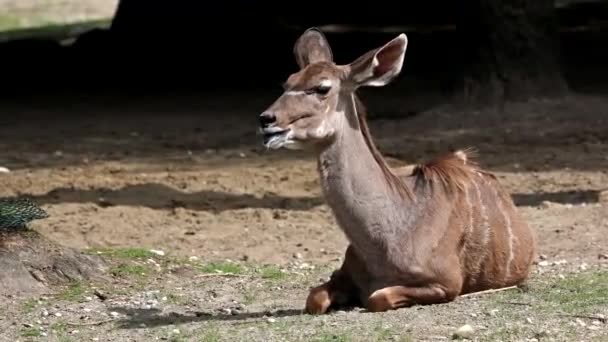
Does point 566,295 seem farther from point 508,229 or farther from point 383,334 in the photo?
point 383,334

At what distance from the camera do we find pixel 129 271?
8.87 m

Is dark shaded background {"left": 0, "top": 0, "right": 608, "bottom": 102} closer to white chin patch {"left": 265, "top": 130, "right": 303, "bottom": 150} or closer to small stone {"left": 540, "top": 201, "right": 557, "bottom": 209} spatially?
small stone {"left": 540, "top": 201, "right": 557, "bottom": 209}

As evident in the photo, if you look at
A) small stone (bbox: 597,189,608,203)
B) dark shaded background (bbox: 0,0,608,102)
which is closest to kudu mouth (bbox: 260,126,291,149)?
small stone (bbox: 597,189,608,203)

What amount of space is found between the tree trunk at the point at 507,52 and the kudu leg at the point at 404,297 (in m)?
7.82

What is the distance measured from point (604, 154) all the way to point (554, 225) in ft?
9.08

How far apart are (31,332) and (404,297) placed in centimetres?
193

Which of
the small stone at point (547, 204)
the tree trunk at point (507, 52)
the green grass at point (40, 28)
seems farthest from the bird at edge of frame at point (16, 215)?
the green grass at point (40, 28)

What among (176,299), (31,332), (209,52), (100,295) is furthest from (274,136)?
(209,52)

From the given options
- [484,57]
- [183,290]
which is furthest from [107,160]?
[183,290]

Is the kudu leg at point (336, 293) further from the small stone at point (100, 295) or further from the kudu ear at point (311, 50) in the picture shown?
the small stone at point (100, 295)

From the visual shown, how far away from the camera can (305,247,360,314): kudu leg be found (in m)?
7.55

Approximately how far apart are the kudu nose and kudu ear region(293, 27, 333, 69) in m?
0.77

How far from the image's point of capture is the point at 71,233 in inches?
→ 426

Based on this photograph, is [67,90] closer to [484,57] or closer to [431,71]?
[431,71]
